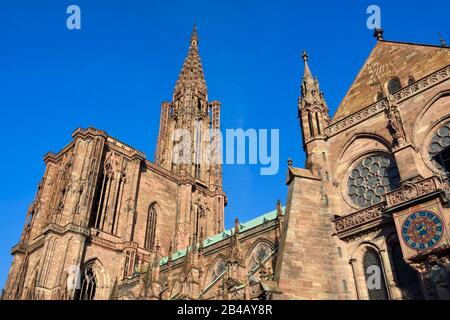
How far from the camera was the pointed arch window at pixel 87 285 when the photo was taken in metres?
28.7

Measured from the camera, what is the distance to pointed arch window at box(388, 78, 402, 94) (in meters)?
17.0

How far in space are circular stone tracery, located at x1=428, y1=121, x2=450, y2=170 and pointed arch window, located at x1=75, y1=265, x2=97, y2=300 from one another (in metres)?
23.6

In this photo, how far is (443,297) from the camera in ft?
34.8

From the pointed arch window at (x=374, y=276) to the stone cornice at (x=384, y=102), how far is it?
5.63m

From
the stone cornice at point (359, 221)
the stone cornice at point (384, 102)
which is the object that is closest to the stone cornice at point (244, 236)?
the stone cornice at point (384, 102)

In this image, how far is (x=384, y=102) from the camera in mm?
16203

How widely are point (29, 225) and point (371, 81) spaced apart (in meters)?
29.7

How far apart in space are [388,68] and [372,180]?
5.56 meters

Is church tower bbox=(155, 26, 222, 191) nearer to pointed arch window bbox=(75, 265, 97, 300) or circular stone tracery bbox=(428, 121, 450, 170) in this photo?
pointed arch window bbox=(75, 265, 97, 300)

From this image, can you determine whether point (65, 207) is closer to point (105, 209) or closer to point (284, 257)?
point (105, 209)

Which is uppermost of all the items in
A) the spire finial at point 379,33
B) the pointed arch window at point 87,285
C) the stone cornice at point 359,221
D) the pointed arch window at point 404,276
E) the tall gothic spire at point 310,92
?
the spire finial at point 379,33

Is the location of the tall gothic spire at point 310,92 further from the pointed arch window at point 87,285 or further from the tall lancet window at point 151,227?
the tall lancet window at point 151,227

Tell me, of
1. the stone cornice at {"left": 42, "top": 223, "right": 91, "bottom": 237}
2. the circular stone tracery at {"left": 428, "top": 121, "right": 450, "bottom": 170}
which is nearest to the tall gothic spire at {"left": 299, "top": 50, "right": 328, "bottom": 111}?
the circular stone tracery at {"left": 428, "top": 121, "right": 450, "bottom": 170}
